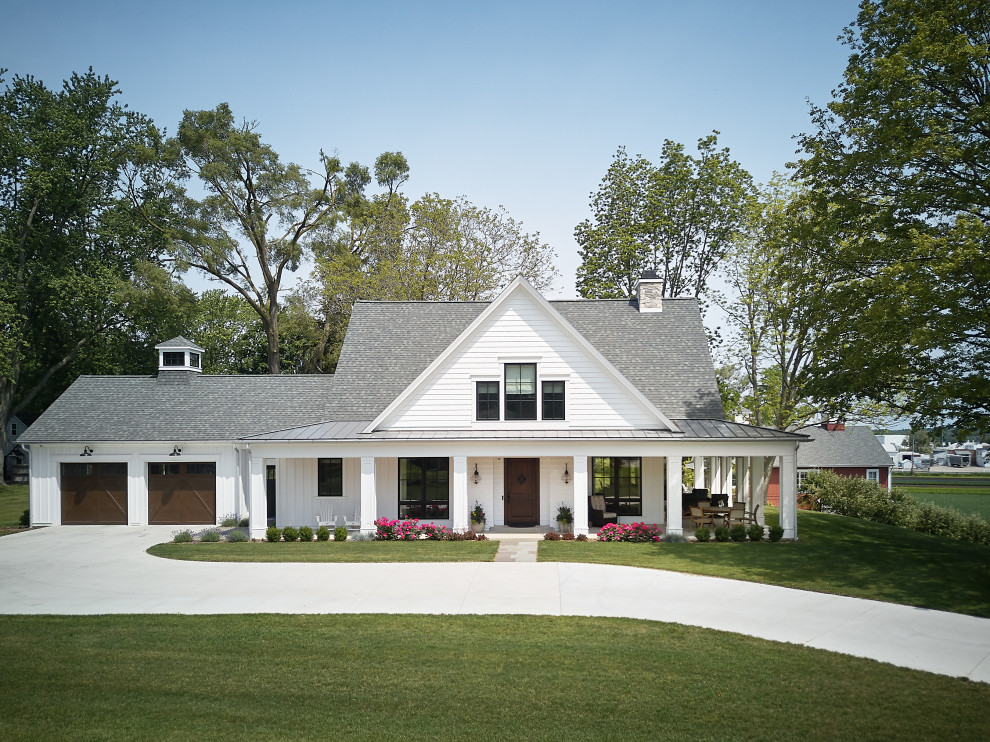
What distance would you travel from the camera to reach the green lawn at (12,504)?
2786 centimetres

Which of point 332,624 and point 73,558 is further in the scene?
point 73,558

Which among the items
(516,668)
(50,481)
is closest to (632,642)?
(516,668)

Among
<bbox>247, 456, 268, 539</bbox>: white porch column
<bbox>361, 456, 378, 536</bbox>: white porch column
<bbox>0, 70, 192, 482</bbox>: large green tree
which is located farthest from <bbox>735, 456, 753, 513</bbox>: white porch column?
<bbox>0, 70, 192, 482</bbox>: large green tree

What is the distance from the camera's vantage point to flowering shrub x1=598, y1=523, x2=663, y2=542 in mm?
21578

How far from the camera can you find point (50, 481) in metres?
26.0

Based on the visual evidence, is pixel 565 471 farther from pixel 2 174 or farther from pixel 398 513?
pixel 2 174

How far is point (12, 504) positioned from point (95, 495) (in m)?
11.8

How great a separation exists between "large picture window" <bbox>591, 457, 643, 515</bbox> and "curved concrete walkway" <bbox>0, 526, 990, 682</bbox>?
19.7 ft

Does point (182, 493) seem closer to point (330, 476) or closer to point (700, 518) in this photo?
point (330, 476)

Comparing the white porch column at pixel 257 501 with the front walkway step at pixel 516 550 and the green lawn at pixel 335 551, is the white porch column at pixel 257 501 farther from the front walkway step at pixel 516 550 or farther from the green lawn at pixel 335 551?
the front walkway step at pixel 516 550

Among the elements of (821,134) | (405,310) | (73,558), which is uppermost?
(821,134)

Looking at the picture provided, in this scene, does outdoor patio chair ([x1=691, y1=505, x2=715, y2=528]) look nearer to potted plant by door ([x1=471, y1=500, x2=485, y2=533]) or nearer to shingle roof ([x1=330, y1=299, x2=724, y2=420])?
→ shingle roof ([x1=330, y1=299, x2=724, y2=420])

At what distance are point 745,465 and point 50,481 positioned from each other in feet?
82.6

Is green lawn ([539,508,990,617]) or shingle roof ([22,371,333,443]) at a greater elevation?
shingle roof ([22,371,333,443])
